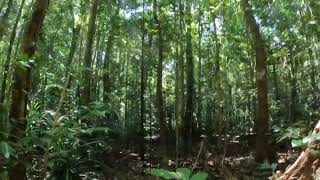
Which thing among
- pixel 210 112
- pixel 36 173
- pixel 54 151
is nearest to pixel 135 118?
pixel 210 112

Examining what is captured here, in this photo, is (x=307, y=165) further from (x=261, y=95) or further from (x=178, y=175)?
(x=261, y=95)

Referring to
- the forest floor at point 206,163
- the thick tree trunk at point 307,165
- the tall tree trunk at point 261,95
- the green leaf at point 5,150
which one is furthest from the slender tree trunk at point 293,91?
the green leaf at point 5,150

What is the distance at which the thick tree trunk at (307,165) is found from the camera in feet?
7.86

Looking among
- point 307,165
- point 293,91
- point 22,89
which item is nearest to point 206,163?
point 22,89

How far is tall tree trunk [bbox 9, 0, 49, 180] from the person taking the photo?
3.72m

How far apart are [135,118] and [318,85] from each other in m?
6.54

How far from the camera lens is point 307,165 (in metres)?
2.44

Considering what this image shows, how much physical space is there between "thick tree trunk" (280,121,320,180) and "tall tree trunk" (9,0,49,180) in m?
2.22

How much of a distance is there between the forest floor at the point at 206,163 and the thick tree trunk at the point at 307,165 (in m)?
3.35

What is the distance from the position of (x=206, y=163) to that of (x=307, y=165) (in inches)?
223

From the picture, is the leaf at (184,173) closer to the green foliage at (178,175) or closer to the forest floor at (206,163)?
the green foliage at (178,175)

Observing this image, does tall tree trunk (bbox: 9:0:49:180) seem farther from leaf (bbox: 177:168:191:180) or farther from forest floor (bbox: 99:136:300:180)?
forest floor (bbox: 99:136:300:180)

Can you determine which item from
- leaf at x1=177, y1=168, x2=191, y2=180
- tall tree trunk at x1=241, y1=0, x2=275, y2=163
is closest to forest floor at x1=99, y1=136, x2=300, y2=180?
tall tree trunk at x1=241, y1=0, x2=275, y2=163

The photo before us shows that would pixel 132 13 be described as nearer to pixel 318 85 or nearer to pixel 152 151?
pixel 152 151
